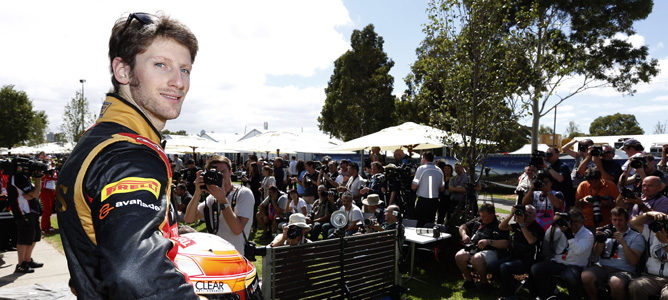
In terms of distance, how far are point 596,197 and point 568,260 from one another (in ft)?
4.55

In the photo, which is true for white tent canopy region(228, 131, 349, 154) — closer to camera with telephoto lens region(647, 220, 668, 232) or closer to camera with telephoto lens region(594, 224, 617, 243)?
camera with telephoto lens region(594, 224, 617, 243)

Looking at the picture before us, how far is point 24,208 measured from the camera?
722 centimetres

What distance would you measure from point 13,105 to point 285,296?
51826mm

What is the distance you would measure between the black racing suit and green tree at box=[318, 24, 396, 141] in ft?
106

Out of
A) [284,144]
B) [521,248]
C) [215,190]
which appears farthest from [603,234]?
[284,144]

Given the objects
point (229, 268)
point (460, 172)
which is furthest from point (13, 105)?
point (229, 268)

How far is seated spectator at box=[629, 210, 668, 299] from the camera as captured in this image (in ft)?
16.8

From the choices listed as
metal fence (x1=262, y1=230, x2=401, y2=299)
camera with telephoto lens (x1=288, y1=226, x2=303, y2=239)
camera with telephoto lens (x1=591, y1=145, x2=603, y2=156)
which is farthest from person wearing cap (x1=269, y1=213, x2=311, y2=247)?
camera with telephoto lens (x1=591, y1=145, x2=603, y2=156)

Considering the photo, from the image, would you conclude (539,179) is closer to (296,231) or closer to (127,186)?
(296,231)

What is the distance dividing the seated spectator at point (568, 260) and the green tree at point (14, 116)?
172 ft

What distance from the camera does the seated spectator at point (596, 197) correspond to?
6613 mm

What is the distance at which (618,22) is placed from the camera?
20891 mm

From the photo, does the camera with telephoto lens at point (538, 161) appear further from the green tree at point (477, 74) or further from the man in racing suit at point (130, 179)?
the man in racing suit at point (130, 179)

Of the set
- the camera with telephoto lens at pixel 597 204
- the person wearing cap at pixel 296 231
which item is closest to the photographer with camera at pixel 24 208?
the person wearing cap at pixel 296 231
